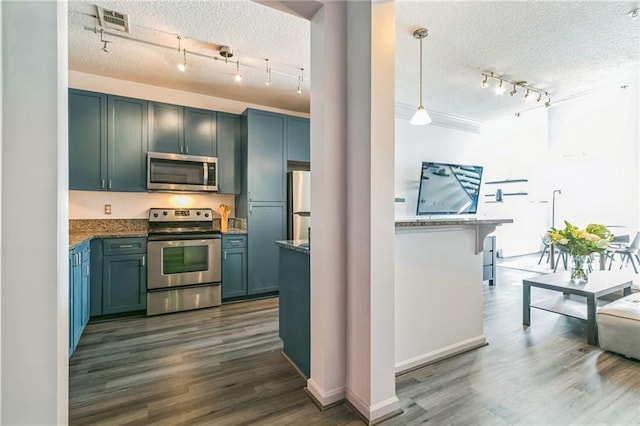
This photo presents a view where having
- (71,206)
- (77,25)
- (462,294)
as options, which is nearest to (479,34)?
(462,294)

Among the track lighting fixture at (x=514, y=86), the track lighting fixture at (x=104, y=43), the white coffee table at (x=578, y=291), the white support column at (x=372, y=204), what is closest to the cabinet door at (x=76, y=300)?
the track lighting fixture at (x=104, y=43)

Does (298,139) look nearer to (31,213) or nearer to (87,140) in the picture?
(87,140)

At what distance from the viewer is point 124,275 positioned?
326 centimetres

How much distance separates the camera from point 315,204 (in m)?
1.87

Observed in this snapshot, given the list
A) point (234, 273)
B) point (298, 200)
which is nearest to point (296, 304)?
point (234, 273)

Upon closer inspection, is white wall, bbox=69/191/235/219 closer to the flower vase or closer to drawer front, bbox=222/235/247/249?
drawer front, bbox=222/235/247/249

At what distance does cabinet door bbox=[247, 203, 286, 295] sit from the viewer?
3949 mm

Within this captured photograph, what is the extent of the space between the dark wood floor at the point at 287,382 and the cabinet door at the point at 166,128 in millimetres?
2130

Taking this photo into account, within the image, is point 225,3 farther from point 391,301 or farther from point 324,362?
point 324,362

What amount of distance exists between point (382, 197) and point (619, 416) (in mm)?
1878

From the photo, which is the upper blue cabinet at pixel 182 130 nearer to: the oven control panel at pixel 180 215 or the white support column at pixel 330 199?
the oven control panel at pixel 180 215

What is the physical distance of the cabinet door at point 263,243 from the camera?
3.95 meters

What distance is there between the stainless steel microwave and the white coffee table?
391cm

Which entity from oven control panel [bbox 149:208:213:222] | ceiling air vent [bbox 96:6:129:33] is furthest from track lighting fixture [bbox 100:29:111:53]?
oven control panel [bbox 149:208:213:222]
